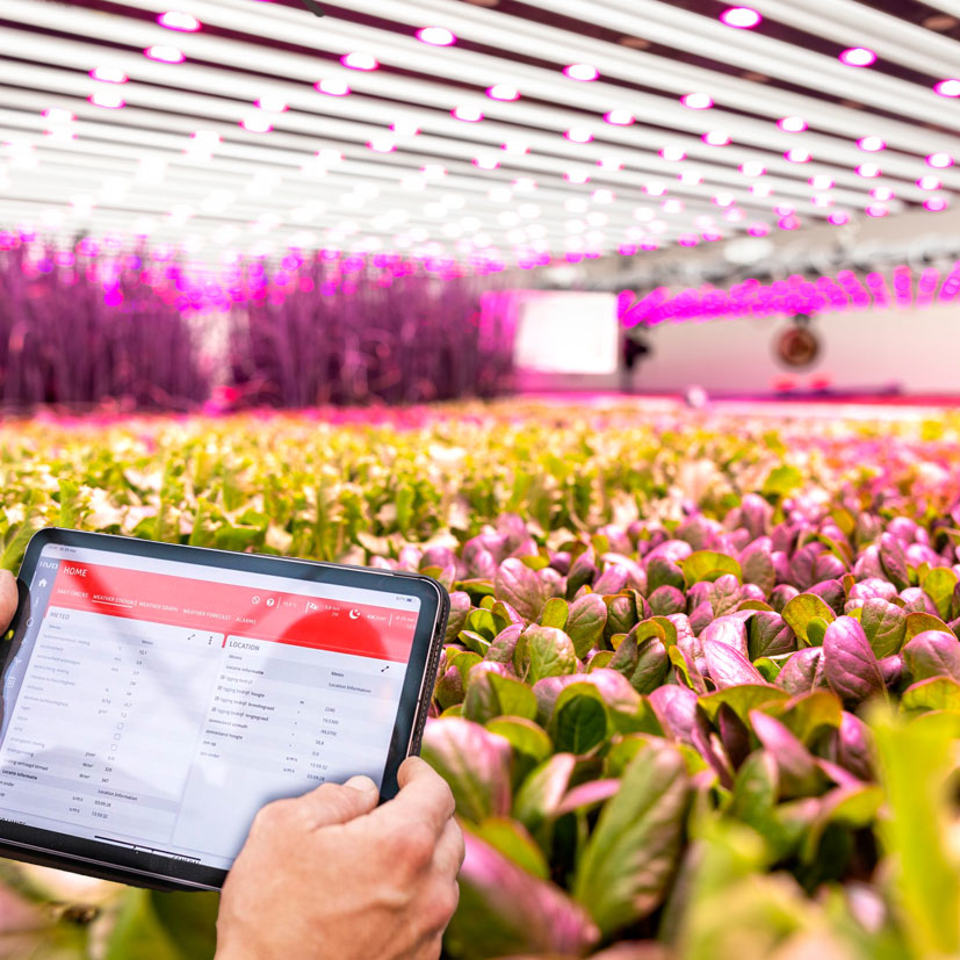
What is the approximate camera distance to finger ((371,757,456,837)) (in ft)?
1.43

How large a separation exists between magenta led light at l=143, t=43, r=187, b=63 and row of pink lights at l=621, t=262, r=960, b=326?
34.8 ft

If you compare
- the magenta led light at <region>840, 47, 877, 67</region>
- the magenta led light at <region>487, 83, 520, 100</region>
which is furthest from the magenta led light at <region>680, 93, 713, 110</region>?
the magenta led light at <region>487, 83, 520, 100</region>

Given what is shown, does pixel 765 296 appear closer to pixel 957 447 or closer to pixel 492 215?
pixel 492 215

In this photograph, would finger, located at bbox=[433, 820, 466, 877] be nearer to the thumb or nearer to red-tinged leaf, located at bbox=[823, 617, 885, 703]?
the thumb

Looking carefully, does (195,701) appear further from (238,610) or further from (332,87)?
Answer: (332,87)

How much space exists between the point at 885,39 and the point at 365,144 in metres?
4.81

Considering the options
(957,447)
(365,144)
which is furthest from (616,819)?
(365,144)

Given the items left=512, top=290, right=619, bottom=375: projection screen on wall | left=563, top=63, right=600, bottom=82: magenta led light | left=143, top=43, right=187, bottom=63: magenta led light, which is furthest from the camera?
left=512, top=290, right=619, bottom=375: projection screen on wall

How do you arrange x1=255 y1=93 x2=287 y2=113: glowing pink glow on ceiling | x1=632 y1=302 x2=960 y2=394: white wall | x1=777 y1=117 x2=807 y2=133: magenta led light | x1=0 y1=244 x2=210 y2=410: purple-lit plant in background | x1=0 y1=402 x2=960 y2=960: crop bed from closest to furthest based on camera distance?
x1=0 y1=402 x2=960 y2=960: crop bed, x1=0 y1=244 x2=210 y2=410: purple-lit plant in background, x1=255 y1=93 x2=287 y2=113: glowing pink glow on ceiling, x1=777 y1=117 x2=807 y2=133: magenta led light, x1=632 y1=302 x2=960 y2=394: white wall

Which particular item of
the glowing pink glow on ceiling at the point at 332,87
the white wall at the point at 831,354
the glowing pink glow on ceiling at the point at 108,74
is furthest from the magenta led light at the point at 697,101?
the white wall at the point at 831,354

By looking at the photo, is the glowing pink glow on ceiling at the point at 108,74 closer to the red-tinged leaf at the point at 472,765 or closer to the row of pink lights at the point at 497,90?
the row of pink lights at the point at 497,90

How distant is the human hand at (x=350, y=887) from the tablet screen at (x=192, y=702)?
8 centimetres

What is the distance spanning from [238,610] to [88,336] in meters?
4.27

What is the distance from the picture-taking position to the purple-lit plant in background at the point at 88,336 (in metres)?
4.18
